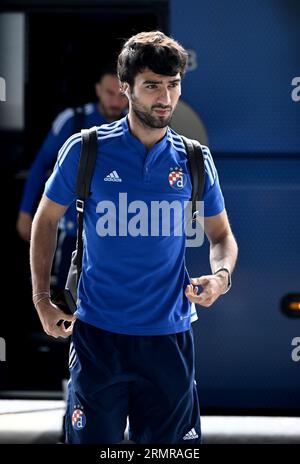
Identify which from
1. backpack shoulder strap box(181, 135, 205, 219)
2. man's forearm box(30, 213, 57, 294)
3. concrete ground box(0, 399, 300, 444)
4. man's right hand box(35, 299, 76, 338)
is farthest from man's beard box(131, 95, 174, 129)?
concrete ground box(0, 399, 300, 444)

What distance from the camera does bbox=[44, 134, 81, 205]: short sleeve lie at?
3152 mm

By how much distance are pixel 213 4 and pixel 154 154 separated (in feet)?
5.49

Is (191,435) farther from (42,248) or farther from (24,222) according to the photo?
(24,222)

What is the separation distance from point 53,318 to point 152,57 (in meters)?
0.83

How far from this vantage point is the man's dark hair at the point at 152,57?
3137 mm

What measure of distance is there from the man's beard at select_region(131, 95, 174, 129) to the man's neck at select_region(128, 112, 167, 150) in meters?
0.02

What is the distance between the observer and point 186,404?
3.20 m

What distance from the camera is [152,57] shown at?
3.15 metres

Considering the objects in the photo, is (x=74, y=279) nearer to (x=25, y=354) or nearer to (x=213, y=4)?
(x=213, y=4)

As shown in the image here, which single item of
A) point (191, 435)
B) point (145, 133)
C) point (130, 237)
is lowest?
point (191, 435)

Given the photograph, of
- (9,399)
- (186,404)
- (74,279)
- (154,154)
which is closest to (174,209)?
(154,154)

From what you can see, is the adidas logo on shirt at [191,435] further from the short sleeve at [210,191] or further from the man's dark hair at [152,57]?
the man's dark hair at [152,57]

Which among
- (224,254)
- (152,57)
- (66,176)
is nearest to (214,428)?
(224,254)

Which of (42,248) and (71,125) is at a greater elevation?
(71,125)
